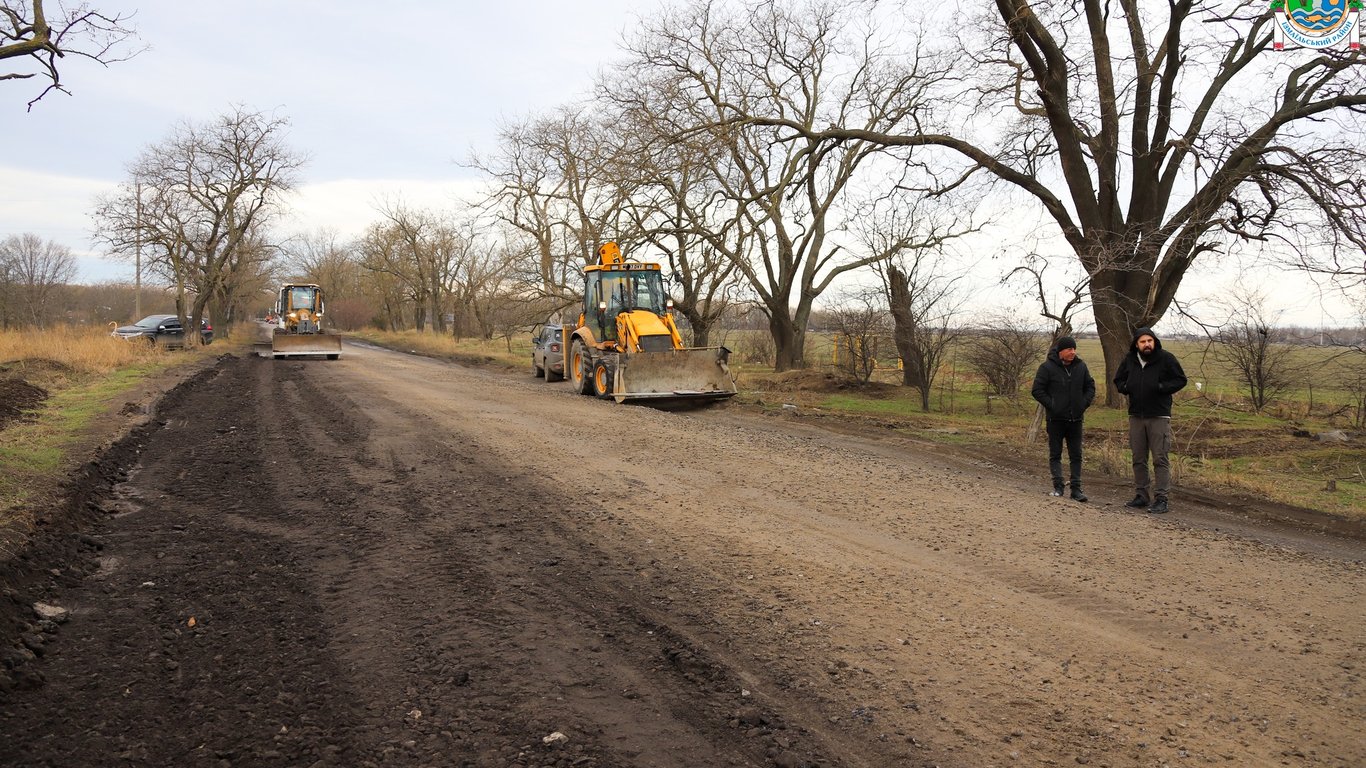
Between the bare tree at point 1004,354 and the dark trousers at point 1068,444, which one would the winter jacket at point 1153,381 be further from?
the bare tree at point 1004,354

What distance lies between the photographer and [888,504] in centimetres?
841

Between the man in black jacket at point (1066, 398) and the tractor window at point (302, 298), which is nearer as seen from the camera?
the man in black jacket at point (1066, 398)

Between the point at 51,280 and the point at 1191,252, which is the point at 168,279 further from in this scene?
the point at 1191,252

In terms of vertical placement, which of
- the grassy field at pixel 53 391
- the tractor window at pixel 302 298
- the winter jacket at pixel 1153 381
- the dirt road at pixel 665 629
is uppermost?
the tractor window at pixel 302 298

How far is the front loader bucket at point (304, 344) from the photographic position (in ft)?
102

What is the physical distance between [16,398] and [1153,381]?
56.7ft

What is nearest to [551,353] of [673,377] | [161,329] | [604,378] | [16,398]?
[604,378]

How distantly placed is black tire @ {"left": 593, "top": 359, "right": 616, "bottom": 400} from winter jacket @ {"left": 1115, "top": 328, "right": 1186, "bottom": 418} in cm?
1127

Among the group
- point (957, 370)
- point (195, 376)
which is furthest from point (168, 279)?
point (957, 370)

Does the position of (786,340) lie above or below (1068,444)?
above

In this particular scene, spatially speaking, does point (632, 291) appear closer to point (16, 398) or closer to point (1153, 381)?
point (16, 398)

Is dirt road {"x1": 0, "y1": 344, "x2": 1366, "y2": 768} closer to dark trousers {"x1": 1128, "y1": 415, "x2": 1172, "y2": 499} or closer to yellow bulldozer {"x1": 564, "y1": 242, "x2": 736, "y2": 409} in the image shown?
dark trousers {"x1": 1128, "y1": 415, "x2": 1172, "y2": 499}

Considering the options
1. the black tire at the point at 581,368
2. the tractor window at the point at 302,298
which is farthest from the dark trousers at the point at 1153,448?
the tractor window at the point at 302,298

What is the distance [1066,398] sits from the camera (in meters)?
9.61
